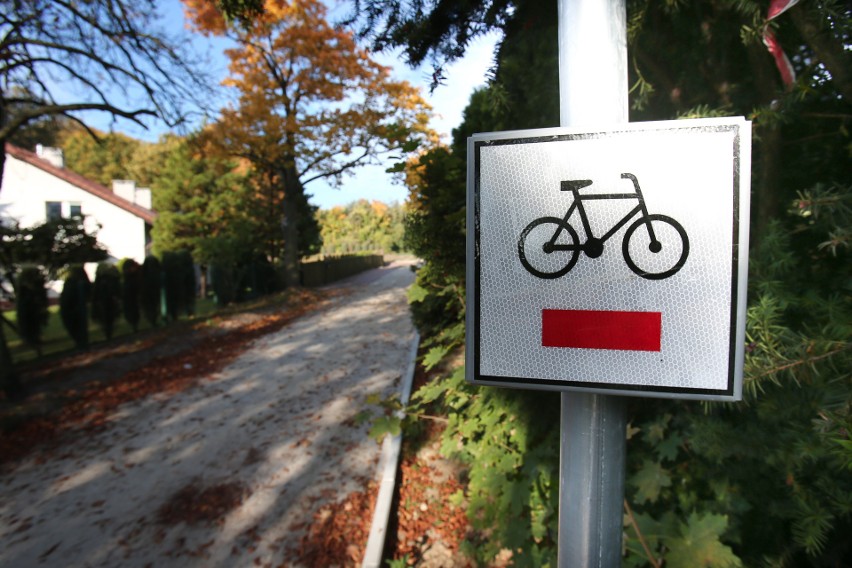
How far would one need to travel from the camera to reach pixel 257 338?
1130 cm

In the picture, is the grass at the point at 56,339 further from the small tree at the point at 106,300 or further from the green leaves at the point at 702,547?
the green leaves at the point at 702,547

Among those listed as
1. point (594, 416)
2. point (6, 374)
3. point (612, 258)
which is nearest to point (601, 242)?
point (612, 258)

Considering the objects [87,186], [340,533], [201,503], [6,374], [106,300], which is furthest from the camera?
[87,186]

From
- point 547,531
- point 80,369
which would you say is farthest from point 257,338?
point 547,531

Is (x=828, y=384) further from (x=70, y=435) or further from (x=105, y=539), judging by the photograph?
(x=70, y=435)

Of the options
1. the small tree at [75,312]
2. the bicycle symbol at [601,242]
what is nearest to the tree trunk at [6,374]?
the small tree at [75,312]

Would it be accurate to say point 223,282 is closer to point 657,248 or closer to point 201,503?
point 201,503

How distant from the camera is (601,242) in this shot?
85 centimetres

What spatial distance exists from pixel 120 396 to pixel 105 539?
14.2 feet

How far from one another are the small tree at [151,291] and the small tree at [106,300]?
2.65 ft

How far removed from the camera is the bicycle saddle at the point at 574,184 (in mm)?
841

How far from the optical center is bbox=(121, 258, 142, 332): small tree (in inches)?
481

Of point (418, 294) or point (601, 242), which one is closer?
point (601, 242)

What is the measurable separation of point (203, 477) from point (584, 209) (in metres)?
4.82
